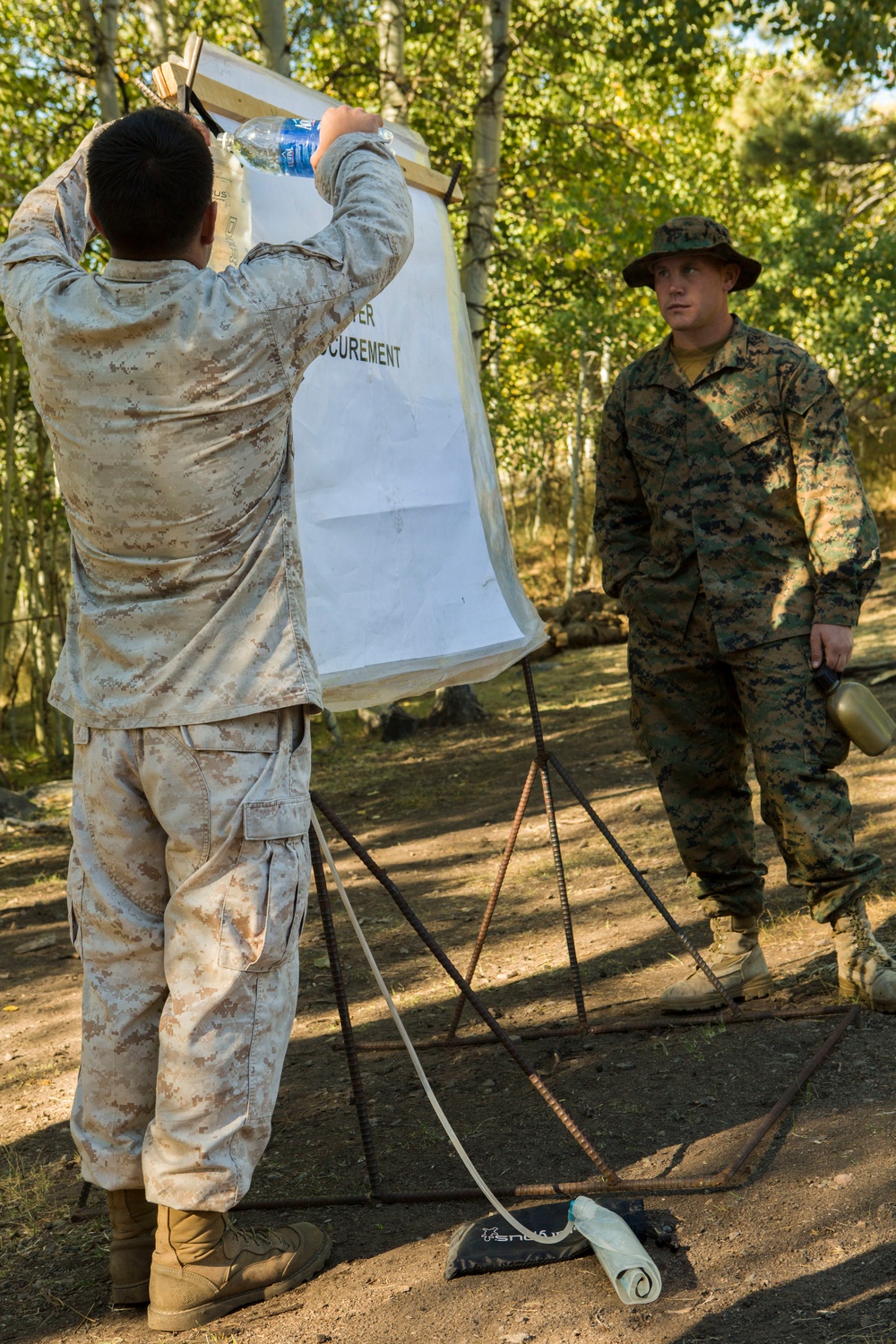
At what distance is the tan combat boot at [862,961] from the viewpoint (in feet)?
11.3

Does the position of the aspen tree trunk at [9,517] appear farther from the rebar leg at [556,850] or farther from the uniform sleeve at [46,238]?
the uniform sleeve at [46,238]

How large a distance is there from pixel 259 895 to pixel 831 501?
202 centimetres

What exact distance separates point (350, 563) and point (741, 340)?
1347 millimetres

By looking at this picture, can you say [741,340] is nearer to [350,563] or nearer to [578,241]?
[350,563]

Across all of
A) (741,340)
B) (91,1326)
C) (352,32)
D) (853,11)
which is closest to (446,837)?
(741,340)

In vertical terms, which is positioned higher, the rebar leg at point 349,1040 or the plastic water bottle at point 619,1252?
the rebar leg at point 349,1040

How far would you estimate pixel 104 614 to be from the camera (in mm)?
2279

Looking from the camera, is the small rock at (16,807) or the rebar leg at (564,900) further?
the small rock at (16,807)

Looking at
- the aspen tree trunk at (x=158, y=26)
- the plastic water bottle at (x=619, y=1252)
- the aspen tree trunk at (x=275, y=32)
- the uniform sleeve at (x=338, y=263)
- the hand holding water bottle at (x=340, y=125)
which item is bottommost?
the plastic water bottle at (x=619, y=1252)

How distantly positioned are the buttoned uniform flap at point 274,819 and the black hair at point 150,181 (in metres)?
1.01

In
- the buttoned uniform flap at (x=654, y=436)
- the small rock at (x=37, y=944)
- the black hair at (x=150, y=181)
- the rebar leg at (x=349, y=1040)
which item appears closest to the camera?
the black hair at (x=150, y=181)

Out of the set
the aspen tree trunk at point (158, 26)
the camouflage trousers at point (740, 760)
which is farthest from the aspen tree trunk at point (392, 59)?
the camouflage trousers at point (740, 760)

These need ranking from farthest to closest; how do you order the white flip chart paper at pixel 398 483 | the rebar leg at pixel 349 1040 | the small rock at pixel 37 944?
the small rock at pixel 37 944
the white flip chart paper at pixel 398 483
the rebar leg at pixel 349 1040

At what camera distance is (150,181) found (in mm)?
2109
